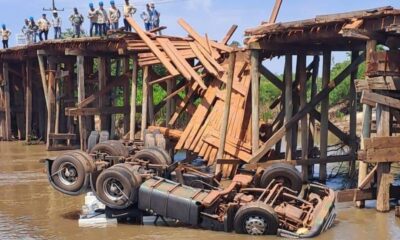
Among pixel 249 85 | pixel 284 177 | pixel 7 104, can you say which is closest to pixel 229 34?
pixel 249 85

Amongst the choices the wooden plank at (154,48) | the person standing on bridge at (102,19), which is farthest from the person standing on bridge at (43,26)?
the wooden plank at (154,48)

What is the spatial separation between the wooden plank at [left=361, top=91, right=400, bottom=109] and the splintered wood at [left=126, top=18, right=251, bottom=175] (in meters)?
4.89

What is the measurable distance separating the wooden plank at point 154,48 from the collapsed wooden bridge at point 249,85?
0.03m

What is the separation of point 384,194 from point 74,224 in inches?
235

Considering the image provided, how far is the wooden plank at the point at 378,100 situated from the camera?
43.3 feet

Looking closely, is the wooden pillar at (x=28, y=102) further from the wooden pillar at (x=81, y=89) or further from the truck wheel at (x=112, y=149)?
the truck wheel at (x=112, y=149)

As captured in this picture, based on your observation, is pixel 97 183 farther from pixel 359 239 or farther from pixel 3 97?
pixel 3 97

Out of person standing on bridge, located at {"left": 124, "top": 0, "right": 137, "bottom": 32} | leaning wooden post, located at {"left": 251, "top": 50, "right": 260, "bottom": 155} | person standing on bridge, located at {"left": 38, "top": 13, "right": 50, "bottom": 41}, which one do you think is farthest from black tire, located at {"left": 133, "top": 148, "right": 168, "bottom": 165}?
person standing on bridge, located at {"left": 38, "top": 13, "right": 50, "bottom": 41}

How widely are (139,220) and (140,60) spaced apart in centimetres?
930

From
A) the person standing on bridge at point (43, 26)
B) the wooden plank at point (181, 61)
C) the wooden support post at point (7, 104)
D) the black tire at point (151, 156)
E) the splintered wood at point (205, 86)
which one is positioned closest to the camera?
the black tire at point (151, 156)

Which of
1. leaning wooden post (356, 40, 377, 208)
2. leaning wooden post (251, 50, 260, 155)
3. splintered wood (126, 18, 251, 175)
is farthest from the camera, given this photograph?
splintered wood (126, 18, 251, 175)

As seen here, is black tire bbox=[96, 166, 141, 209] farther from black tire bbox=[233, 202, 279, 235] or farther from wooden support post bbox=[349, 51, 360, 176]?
wooden support post bbox=[349, 51, 360, 176]

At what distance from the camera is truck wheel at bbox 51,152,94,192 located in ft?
43.4

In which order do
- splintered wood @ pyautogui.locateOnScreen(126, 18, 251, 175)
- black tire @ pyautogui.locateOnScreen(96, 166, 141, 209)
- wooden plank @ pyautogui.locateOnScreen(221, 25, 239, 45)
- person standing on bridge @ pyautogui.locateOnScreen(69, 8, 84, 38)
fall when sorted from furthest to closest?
person standing on bridge @ pyautogui.locateOnScreen(69, 8, 84, 38), wooden plank @ pyautogui.locateOnScreen(221, 25, 239, 45), splintered wood @ pyautogui.locateOnScreen(126, 18, 251, 175), black tire @ pyautogui.locateOnScreen(96, 166, 141, 209)
